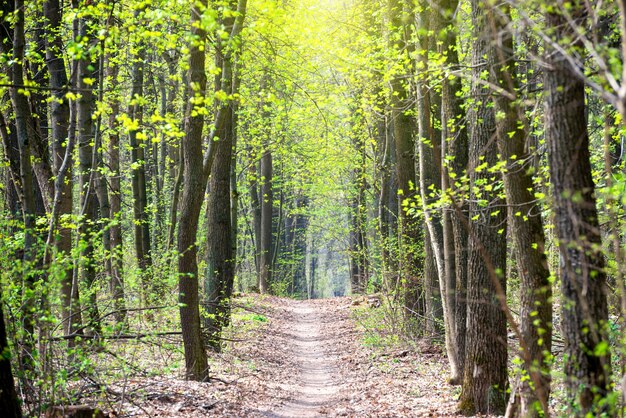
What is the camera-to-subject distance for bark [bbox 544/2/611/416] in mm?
4363

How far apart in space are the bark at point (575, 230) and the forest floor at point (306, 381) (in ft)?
13.5

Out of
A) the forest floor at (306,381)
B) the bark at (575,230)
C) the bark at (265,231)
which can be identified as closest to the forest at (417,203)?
the bark at (575,230)

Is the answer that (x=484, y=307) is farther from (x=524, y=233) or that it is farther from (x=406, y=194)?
(x=406, y=194)

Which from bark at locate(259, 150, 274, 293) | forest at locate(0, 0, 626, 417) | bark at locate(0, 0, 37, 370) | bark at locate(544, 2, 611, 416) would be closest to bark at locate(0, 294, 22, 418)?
forest at locate(0, 0, 626, 417)

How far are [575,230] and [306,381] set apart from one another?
28.9 feet

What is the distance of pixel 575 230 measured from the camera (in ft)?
14.1

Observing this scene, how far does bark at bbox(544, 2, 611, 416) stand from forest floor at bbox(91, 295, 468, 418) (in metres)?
4.12

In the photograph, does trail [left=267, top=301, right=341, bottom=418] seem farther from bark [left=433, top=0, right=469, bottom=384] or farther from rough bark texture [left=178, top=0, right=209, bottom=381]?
bark [left=433, top=0, right=469, bottom=384]

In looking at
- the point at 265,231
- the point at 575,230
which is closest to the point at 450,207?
the point at 575,230

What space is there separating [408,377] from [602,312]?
7043 mm

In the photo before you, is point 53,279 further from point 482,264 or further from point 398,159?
point 398,159

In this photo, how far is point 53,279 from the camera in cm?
617

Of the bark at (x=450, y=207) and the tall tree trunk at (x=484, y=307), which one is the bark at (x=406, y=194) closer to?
the bark at (x=450, y=207)

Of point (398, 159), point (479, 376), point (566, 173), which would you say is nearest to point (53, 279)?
point (566, 173)
